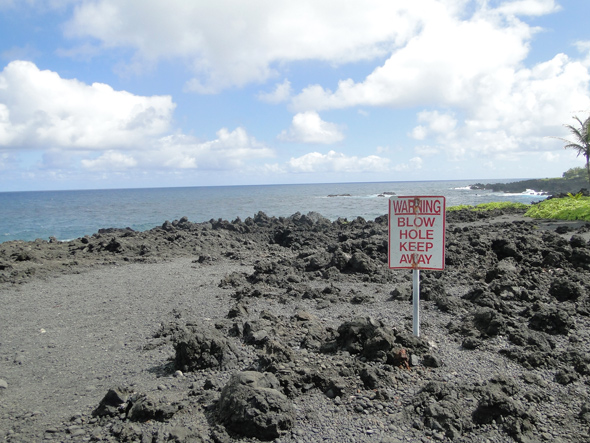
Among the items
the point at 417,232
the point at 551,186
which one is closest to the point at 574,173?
the point at 551,186

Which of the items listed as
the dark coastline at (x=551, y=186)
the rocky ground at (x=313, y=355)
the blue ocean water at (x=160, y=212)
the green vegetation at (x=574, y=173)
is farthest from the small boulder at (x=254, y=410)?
Answer: the green vegetation at (x=574, y=173)

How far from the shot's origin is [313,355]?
5246mm

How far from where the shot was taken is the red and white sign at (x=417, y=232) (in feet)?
17.5

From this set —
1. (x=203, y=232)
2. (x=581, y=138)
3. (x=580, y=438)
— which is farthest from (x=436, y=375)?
(x=581, y=138)

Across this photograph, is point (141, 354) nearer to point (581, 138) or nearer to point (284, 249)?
point (284, 249)

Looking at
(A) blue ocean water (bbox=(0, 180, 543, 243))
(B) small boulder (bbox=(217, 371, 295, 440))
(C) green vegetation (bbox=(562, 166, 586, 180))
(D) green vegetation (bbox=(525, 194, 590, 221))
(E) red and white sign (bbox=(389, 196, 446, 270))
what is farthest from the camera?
(C) green vegetation (bbox=(562, 166, 586, 180))

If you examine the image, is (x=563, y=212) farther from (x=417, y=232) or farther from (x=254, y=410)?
(x=254, y=410)

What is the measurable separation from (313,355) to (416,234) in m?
1.94

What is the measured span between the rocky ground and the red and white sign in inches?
36.4

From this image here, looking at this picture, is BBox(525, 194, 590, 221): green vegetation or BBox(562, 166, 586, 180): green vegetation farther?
BBox(562, 166, 586, 180): green vegetation

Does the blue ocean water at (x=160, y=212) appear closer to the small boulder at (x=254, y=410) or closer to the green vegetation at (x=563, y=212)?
the green vegetation at (x=563, y=212)

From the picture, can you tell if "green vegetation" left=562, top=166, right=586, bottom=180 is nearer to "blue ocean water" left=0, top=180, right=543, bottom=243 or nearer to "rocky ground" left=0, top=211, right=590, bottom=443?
"blue ocean water" left=0, top=180, right=543, bottom=243

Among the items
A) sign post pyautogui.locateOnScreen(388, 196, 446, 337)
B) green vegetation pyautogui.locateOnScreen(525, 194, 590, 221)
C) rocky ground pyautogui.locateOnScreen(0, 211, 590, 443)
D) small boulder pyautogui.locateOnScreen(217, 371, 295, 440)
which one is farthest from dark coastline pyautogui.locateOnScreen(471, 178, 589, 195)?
small boulder pyautogui.locateOnScreen(217, 371, 295, 440)

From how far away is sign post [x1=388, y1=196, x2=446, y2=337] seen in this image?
210 inches
